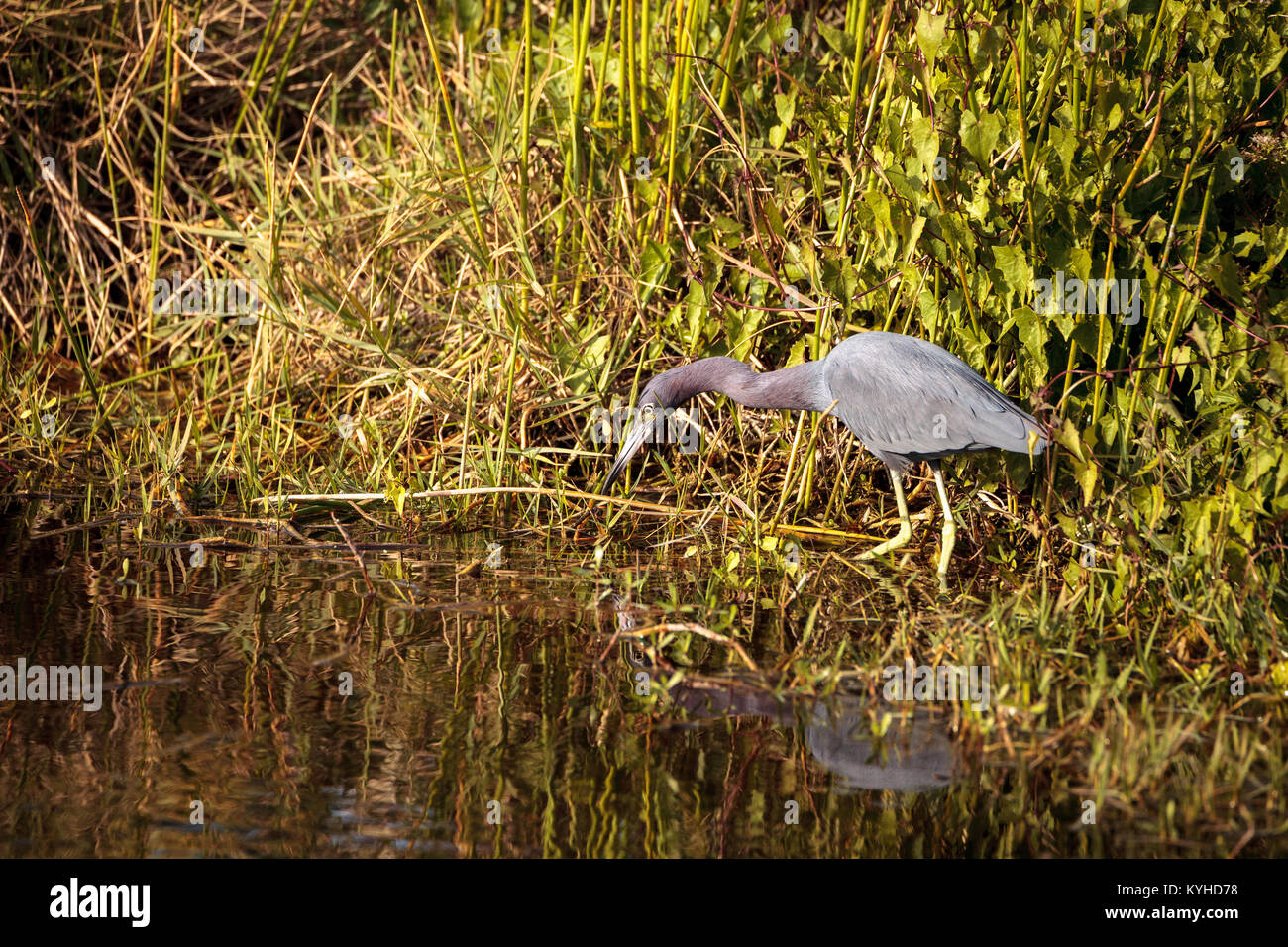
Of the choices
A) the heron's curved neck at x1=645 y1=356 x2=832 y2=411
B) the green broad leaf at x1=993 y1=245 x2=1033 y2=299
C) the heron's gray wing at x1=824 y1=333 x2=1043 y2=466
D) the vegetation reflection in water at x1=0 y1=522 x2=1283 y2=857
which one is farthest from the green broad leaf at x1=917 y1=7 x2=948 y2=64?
the vegetation reflection in water at x1=0 y1=522 x2=1283 y2=857

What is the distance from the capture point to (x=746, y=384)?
4258mm

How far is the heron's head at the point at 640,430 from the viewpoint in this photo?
4.35 meters

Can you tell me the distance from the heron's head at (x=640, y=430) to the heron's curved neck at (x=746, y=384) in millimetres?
22

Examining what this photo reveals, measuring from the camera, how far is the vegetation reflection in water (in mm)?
2492

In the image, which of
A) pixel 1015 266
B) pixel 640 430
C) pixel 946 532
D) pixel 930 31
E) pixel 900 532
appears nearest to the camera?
pixel 930 31

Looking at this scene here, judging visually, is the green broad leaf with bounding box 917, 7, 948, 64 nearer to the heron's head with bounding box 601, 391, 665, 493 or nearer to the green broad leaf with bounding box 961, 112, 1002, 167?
the green broad leaf with bounding box 961, 112, 1002, 167

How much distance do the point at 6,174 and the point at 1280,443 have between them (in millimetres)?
5743

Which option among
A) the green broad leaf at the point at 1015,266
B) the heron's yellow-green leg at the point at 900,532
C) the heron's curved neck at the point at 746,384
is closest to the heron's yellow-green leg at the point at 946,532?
the heron's yellow-green leg at the point at 900,532

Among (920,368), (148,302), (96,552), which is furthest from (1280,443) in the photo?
(148,302)

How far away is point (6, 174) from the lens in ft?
20.5

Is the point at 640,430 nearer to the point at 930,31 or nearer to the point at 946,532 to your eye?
the point at 946,532

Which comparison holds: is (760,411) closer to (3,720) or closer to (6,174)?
(3,720)

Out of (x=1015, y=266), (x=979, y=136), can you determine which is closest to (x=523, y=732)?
(x=1015, y=266)

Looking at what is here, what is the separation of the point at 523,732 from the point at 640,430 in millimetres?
1685
